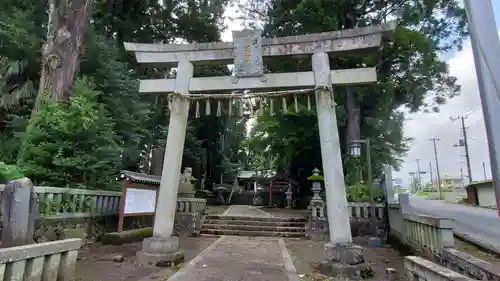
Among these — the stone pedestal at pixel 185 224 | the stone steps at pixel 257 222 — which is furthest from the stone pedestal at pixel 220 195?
the stone pedestal at pixel 185 224

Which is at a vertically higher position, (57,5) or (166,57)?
(57,5)

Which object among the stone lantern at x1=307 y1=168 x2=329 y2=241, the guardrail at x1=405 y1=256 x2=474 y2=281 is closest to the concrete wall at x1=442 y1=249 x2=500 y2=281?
the guardrail at x1=405 y1=256 x2=474 y2=281

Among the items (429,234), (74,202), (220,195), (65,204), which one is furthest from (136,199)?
(220,195)

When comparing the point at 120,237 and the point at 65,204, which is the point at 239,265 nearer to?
the point at 120,237

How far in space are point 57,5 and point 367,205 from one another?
37.2 feet

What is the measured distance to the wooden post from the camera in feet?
10.8

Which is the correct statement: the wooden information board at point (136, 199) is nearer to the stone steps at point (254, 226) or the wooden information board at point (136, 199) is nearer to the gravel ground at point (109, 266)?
the gravel ground at point (109, 266)

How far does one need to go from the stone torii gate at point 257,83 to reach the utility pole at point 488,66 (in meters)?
4.44

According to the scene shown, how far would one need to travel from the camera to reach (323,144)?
6.40 metres

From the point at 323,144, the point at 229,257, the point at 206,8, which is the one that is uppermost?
the point at 206,8

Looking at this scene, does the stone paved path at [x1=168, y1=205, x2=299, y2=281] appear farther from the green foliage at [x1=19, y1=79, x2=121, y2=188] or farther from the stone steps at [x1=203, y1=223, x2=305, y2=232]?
the green foliage at [x1=19, y1=79, x2=121, y2=188]

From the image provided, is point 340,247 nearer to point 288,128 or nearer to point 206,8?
point 288,128

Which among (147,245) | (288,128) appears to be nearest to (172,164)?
(147,245)

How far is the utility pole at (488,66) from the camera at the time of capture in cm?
178
